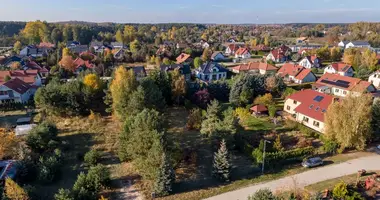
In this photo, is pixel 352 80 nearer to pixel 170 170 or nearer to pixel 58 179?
pixel 170 170

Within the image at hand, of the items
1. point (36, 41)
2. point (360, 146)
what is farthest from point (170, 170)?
point (36, 41)

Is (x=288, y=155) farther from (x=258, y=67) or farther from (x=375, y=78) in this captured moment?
(x=258, y=67)

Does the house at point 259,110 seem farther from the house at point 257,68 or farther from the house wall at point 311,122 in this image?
the house at point 257,68

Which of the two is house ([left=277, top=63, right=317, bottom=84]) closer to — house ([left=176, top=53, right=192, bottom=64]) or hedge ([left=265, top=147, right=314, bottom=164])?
house ([left=176, top=53, right=192, bottom=64])

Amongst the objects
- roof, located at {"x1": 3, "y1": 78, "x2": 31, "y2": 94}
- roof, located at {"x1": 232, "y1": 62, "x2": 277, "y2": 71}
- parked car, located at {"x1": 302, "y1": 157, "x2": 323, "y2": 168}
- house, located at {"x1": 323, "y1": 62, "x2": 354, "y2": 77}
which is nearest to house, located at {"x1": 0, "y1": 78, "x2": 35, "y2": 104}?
roof, located at {"x1": 3, "y1": 78, "x2": 31, "y2": 94}

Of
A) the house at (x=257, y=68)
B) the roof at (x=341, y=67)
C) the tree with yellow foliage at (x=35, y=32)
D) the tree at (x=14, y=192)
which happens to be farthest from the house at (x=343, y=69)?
the tree with yellow foliage at (x=35, y=32)

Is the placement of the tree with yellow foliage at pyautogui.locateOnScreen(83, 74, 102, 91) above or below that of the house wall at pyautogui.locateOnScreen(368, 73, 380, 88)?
above
